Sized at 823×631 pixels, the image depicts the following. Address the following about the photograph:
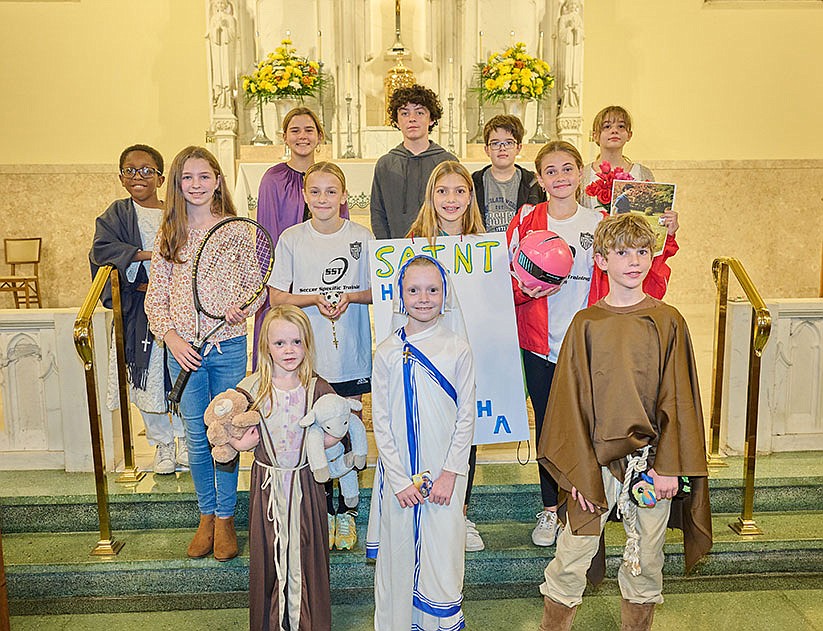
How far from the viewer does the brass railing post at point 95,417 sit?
11.7ft

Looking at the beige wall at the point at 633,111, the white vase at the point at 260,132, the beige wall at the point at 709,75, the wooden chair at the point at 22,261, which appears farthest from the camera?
the beige wall at the point at 709,75

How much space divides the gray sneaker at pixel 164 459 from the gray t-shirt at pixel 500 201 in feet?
6.74

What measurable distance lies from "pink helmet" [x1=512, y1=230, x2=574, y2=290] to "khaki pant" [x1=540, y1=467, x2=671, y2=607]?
768 millimetres

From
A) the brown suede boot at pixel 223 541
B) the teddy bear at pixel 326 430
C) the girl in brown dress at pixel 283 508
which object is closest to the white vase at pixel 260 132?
the brown suede boot at pixel 223 541

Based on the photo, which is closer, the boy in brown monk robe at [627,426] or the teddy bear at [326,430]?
the boy in brown monk robe at [627,426]

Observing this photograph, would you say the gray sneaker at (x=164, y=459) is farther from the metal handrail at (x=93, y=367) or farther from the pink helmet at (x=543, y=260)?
the pink helmet at (x=543, y=260)

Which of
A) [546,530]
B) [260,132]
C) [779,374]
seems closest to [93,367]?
[546,530]

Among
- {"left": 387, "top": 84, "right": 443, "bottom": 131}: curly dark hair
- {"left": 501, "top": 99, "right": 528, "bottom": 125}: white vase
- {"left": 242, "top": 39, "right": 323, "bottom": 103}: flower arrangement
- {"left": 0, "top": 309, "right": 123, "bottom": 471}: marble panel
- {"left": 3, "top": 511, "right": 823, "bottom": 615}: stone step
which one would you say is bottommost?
{"left": 3, "top": 511, "right": 823, "bottom": 615}: stone step

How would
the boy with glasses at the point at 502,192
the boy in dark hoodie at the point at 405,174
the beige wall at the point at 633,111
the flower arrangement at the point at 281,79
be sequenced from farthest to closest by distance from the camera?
1. the beige wall at the point at 633,111
2. the flower arrangement at the point at 281,79
3. the boy in dark hoodie at the point at 405,174
4. the boy with glasses at the point at 502,192

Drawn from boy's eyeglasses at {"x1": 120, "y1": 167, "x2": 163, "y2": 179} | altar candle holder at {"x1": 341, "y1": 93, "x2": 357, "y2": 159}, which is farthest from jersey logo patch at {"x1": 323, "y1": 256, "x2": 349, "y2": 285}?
altar candle holder at {"x1": 341, "y1": 93, "x2": 357, "y2": 159}

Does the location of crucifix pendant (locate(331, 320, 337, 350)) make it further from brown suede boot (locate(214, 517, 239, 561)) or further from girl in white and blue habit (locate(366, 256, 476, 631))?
brown suede boot (locate(214, 517, 239, 561))

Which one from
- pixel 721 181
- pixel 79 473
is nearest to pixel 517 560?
pixel 79 473

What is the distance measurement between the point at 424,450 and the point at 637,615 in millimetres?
989

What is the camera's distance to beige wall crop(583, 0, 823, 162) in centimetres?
874
